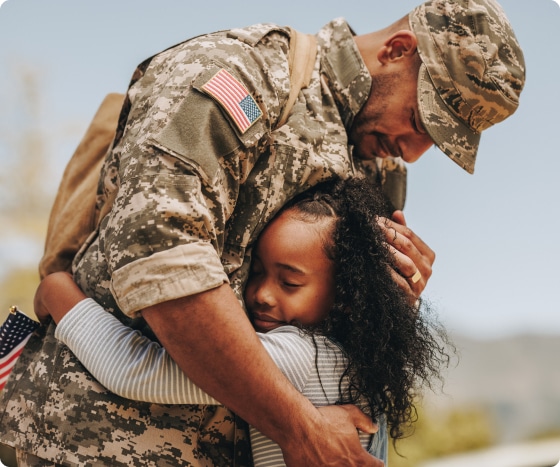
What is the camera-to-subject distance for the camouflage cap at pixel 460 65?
8.52 feet

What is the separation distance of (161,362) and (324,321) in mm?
560

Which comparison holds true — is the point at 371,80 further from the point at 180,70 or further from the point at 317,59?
the point at 180,70

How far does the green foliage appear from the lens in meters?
10.0

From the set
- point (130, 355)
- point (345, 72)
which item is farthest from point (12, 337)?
point (345, 72)

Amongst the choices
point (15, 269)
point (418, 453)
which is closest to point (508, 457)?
point (418, 453)

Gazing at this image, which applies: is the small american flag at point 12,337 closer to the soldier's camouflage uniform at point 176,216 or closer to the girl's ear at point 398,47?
the soldier's camouflage uniform at point 176,216

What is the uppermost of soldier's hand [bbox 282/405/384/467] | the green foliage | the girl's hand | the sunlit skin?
the sunlit skin

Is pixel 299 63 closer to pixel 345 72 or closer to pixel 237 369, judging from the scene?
pixel 345 72

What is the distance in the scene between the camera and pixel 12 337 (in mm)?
2355

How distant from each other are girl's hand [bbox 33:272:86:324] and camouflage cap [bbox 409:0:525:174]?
1.41 metres

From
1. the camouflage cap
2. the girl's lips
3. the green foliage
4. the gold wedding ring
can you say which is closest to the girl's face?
the girl's lips

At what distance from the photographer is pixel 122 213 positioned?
1785 mm

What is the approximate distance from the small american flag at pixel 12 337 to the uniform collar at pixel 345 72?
1345 millimetres

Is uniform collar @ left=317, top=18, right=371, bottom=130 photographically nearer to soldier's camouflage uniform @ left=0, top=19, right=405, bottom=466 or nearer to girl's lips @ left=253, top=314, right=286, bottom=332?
soldier's camouflage uniform @ left=0, top=19, right=405, bottom=466
